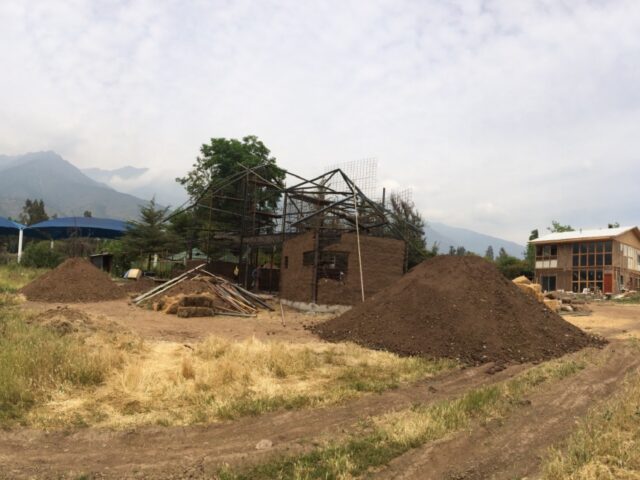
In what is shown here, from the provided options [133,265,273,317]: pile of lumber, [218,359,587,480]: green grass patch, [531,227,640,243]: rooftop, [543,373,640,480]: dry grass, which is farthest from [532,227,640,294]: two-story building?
[543,373,640,480]: dry grass

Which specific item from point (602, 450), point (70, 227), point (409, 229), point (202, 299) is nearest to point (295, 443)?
point (602, 450)

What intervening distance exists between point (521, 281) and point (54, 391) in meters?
26.3

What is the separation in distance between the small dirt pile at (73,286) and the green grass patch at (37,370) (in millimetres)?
13368

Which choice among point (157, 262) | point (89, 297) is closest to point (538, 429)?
point (89, 297)

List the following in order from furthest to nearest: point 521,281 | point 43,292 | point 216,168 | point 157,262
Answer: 1. point 216,168
2. point 157,262
3. point 521,281
4. point 43,292

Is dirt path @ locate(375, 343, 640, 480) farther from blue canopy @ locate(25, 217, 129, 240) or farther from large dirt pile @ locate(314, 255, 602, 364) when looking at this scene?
blue canopy @ locate(25, 217, 129, 240)

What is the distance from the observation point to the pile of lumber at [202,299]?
690 inches

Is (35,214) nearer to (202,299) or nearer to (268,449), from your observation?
(202,299)

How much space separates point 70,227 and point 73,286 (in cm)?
2761

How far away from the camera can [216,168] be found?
4241 centimetres

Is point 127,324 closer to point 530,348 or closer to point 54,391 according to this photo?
point 54,391

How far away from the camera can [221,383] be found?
724 centimetres

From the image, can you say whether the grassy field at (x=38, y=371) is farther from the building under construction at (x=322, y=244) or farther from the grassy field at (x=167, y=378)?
the building under construction at (x=322, y=244)

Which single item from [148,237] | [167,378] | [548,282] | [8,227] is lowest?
[167,378]
